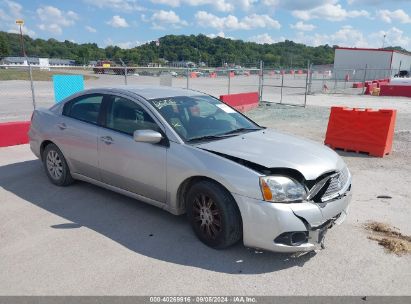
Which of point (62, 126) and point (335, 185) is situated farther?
point (62, 126)

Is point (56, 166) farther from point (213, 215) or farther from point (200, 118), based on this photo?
point (213, 215)

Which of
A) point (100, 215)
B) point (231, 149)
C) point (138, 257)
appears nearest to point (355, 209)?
point (231, 149)

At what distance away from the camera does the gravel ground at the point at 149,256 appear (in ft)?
10.2

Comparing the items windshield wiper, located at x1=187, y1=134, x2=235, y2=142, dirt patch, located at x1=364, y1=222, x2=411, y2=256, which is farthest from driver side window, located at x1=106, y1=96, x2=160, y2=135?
dirt patch, located at x1=364, y1=222, x2=411, y2=256

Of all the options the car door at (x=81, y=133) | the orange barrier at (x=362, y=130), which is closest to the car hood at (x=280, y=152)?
the car door at (x=81, y=133)

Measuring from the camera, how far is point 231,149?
3.74m

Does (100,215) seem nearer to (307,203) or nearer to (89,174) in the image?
(89,174)

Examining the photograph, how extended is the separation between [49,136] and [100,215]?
167 cm

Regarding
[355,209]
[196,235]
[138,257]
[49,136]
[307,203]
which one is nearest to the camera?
[307,203]

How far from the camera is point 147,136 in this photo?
394cm

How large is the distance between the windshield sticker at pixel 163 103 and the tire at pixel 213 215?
1124mm

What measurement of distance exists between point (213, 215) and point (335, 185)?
1223 mm

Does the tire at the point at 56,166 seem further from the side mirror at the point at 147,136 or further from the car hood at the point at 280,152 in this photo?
the car hood at the point at 280,152

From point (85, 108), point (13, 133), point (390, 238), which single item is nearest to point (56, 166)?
point (85, 108)
